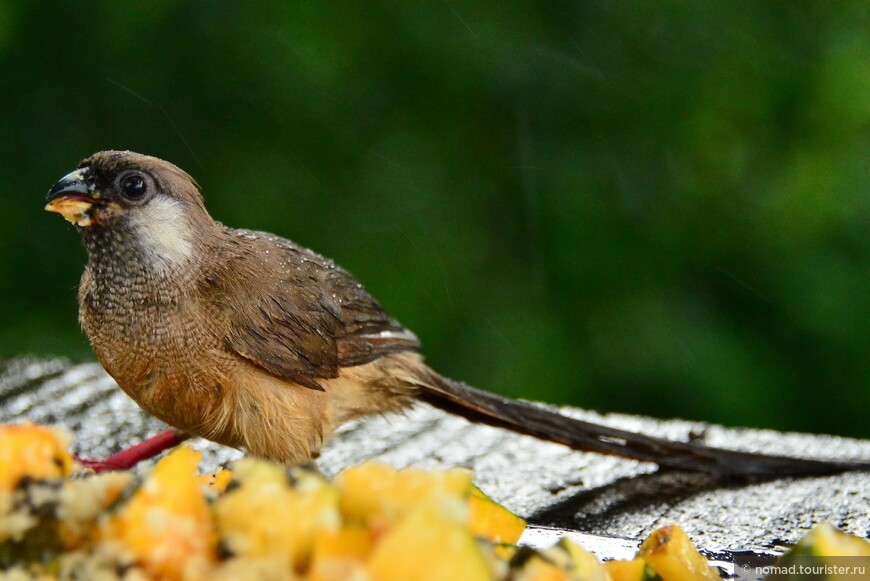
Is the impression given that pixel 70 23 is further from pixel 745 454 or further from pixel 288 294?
pixel 745 454

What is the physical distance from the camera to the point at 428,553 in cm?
118

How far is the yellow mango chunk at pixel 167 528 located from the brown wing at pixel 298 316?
1217 mm

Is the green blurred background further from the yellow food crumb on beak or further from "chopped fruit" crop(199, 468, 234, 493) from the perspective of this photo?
"chopped fruit" crop(199, 468, 234, 493)

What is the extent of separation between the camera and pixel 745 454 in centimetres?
290

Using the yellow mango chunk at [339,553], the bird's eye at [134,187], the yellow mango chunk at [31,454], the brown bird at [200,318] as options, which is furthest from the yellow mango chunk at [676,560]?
the bird's eye at [134,187]

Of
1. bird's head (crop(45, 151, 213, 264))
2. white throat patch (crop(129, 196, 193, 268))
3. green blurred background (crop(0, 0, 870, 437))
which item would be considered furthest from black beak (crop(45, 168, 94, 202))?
green blurred background (crop(0, 0, 870, 437))

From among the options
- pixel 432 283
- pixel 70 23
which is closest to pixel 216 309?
pixel 432 283

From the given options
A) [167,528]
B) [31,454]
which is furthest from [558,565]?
[31,454]

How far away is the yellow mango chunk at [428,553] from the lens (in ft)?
3.85

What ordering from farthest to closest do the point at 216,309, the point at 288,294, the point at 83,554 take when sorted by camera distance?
the point at 288,294 < the point at 216,309 < the point at 83,554

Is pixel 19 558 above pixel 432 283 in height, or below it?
below

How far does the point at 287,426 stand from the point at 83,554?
126 centimetres

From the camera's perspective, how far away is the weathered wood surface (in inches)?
99.7

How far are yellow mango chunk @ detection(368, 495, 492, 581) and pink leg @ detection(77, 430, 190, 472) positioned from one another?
1588mm
